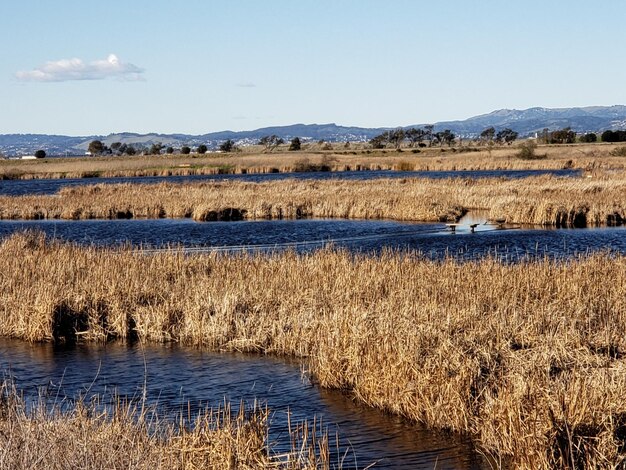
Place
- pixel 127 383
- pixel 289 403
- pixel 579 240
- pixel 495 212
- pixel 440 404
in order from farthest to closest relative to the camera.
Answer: pixel 495 212, pixel 579 240, pixel 127 383, pixel 289 403, pixel 440 404

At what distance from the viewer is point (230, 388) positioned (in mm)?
12055

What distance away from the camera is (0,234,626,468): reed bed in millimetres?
8445

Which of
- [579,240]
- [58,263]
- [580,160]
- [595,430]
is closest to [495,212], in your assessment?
[579,240]

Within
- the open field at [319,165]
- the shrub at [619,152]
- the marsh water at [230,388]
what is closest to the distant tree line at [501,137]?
the open field at [319,165]

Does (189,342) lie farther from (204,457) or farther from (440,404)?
(204,457)

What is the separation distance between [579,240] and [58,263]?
18563 mm

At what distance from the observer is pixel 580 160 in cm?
7850

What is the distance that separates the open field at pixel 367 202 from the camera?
116ft

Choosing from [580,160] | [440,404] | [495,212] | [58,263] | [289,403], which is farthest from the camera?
[580,160]

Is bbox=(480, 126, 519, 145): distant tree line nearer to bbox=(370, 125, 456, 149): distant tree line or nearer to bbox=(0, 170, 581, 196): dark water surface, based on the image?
bbox=(370, 125, 456, 149): distant tree line

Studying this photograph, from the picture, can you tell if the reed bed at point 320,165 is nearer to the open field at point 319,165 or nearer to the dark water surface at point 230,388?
the open field at point 319,165

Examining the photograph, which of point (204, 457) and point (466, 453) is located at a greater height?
point (204, 457)

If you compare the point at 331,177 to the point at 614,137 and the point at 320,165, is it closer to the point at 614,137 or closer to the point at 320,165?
the point at 320,165

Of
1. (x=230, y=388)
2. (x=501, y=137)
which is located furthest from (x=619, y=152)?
(x=230, y=388)
